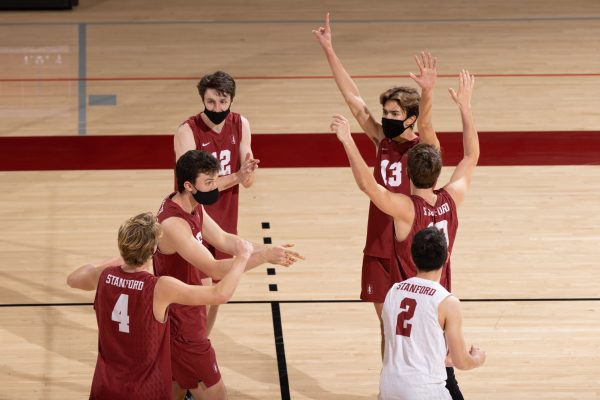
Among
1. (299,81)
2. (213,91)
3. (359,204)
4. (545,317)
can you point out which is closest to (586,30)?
(299,81)

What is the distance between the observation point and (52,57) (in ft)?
40.8

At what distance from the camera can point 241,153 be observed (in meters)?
6.41

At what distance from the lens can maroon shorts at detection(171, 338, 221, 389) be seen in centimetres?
530

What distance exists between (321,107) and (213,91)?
481cm

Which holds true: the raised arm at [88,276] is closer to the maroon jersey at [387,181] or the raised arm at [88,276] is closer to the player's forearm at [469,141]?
the maroon jersey at [387,181]

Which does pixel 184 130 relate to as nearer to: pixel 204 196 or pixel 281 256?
pixel 204 196

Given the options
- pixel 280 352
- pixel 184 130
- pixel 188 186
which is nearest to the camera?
pixel 188 186

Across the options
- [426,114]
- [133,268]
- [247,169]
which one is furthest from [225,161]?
[133,268]

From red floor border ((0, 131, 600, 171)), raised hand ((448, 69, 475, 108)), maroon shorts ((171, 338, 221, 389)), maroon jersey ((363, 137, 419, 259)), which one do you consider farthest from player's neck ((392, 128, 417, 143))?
red floor border ((0, 131, 600, 171))

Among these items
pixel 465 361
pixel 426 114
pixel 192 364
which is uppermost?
pixel 426 114

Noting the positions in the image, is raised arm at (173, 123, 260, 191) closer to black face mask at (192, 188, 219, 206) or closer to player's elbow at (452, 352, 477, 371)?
black face mask at (192, 188, 219, 206)

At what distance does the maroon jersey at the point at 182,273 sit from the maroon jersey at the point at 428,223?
95cm

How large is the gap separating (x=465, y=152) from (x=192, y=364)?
67.6 inches

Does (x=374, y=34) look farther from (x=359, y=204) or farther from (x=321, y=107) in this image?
(x=359, y=204)
